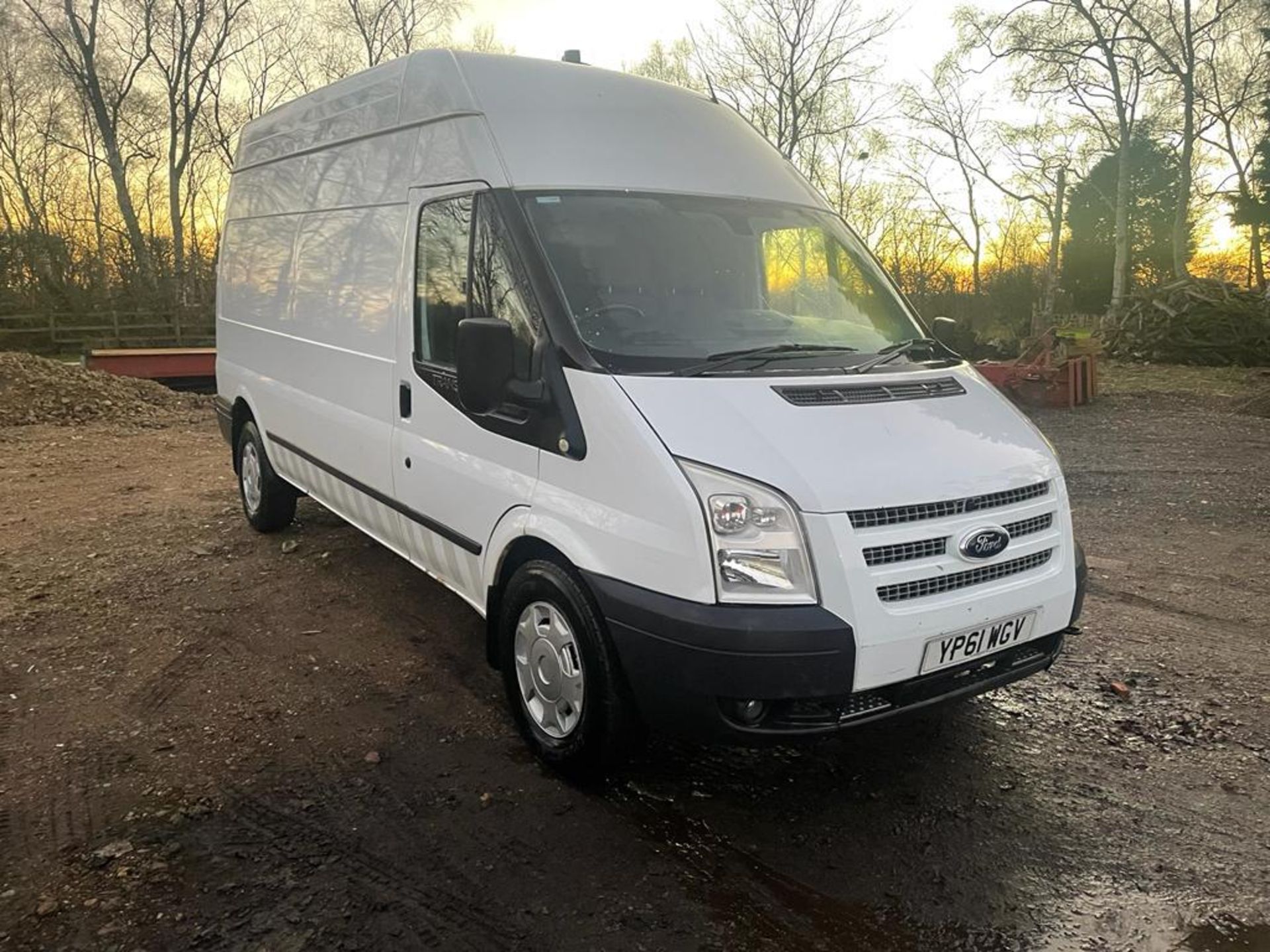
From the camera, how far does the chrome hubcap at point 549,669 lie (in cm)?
331

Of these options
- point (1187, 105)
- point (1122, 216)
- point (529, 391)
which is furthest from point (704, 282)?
point (1187, 105)

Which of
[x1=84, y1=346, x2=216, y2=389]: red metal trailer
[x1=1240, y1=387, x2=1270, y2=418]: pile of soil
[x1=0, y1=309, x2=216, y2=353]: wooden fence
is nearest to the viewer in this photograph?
[x1=1240, y1=387, x2=1270, y2=418]: pile of soil

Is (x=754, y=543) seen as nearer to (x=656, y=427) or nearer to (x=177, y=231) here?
(x=656, y=427)

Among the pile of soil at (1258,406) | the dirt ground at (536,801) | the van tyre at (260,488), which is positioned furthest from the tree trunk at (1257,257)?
the van tyre at (260,488)

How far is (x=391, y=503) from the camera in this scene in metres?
4.56

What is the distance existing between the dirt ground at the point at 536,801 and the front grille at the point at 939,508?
43.9 inches

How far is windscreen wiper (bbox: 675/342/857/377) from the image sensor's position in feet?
10.7

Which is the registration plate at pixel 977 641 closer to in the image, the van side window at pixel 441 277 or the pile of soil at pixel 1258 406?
the van side window at pixel 441 277

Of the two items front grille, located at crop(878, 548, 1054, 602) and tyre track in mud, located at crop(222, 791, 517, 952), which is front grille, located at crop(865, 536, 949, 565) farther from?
tyre track in mud, located at crop(222, 791, 517, 952)

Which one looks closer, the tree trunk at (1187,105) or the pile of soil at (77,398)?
the pile of soil at (77,398)

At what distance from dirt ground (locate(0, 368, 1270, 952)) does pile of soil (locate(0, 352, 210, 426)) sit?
811 cm

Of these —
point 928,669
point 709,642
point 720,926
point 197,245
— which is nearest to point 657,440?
point 709,642

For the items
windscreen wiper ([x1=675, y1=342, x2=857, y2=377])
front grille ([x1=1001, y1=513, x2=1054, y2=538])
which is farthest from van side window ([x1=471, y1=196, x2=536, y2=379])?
front grille ([x1=1001, y1=513, x2=1054, y2=538])

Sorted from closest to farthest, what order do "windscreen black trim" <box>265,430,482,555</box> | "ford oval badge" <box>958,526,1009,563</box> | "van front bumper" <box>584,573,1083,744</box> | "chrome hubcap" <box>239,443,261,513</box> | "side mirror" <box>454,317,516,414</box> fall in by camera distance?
1. "van front bumper" <box>584,573,1083,744</box>
2. "ford oval badge" <box>958,526,1009,563</box>
3. "side mirror" <box>454,317,516,414</box>
4. "windscreen black trim" <box>265,430,482,555</box>
5. "chrome hubcap" <box>239,443,261,513</box>
